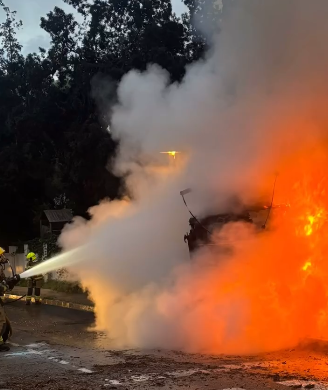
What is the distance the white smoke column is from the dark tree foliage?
7.75 m

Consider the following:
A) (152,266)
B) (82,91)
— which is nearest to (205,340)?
(152,266)

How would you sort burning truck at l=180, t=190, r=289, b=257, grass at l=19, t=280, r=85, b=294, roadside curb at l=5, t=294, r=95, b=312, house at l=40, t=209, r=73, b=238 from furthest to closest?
house at l=40, t=209, r=73, b=238
grass at l=19, t=280, r=85, b=294
roadside curb at l=5, t=294, r=95, b=312
burning truck at l=180, t=190, r=289, b=257

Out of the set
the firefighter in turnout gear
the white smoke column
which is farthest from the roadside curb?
the firefighter in turnout gear

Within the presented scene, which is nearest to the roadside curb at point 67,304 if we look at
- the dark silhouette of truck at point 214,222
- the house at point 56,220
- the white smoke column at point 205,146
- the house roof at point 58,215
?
the white smoke column at point 205,146

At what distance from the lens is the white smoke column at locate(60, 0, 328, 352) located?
6828 millimetres

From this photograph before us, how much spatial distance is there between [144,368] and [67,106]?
66.6 feet

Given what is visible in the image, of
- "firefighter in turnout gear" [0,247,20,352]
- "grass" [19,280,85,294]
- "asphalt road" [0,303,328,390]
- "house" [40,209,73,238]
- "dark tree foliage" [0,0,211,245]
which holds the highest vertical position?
"dark tree foliage" [0,0,211,245]

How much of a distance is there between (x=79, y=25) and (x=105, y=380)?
2438 centimetres

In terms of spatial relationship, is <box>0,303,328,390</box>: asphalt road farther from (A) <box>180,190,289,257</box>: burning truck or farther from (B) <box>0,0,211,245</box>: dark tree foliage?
(B) <box>0,0,211,245</box>: dark tree foliage

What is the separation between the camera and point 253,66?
7.16 meters

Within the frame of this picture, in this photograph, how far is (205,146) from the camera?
799cm

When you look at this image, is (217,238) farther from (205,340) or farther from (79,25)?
(79,25)

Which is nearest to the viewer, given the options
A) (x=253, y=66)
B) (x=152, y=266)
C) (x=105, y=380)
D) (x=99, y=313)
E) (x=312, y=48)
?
(x=105, y=380)

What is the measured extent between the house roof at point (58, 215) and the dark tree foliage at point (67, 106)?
1.77ft
